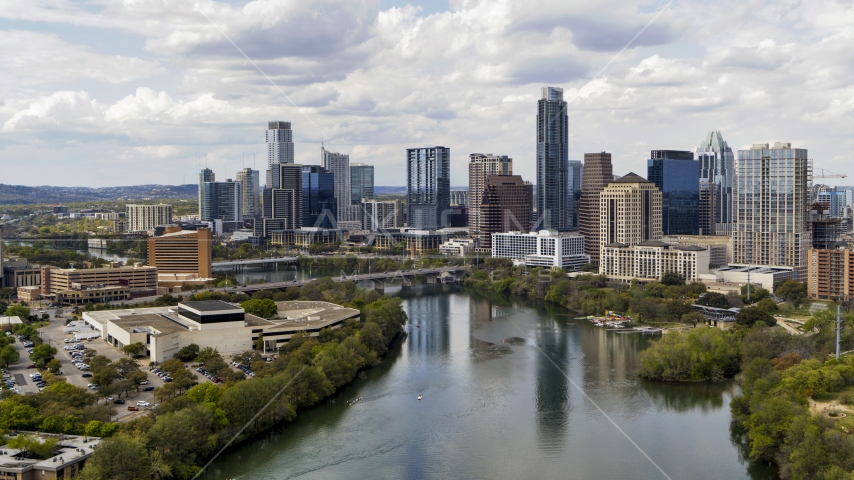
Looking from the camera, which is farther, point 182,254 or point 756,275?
point 182,254


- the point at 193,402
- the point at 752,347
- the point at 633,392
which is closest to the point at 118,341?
the point at 193,402

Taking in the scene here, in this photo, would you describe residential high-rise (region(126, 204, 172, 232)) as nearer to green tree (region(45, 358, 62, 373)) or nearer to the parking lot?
the parking lot

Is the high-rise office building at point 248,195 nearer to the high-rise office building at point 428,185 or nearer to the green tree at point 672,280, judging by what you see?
the high-rise office building at point 428,185

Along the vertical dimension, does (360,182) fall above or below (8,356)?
above

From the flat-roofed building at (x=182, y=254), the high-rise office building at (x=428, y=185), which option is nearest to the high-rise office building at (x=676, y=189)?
the high-rise office building at (x=428, y=185)

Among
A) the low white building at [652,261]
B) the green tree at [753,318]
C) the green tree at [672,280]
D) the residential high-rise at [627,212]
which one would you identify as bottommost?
the green tree at [753,318]

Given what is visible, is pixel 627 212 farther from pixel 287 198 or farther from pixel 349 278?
pixel 287 198

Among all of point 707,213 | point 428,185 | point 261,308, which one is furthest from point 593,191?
point 428,185
